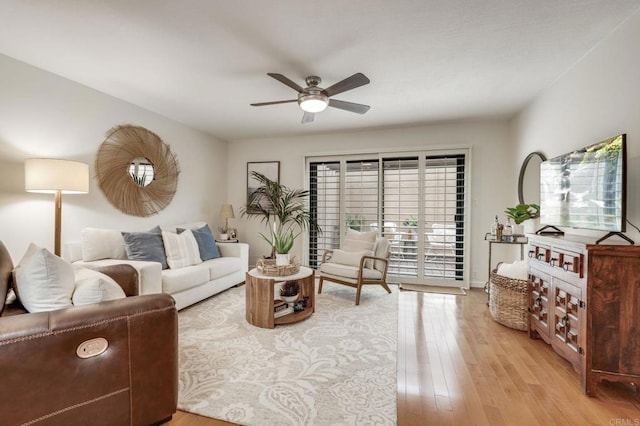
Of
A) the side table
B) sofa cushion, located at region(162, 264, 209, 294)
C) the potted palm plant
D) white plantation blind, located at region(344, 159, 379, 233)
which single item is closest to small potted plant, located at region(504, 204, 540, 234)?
white plantation blind, located at region(344, 159, 379, 233)

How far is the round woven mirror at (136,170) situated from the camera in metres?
3.51

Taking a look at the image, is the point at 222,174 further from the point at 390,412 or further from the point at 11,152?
the point at 390,412

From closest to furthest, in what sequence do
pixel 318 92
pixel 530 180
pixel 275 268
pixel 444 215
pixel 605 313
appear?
pixel 605 313 → pixel 318 92 → pixel 275 268 → pixel 530 180 → pixel 444 215

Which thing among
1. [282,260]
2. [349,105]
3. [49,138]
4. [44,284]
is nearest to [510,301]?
[282,260]

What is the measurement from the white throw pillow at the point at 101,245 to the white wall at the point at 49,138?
0.97ft

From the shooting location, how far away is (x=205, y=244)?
13.2ft

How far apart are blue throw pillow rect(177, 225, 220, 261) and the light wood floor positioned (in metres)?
2.48

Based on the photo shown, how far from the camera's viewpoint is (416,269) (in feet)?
15.3

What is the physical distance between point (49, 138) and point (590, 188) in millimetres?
4848

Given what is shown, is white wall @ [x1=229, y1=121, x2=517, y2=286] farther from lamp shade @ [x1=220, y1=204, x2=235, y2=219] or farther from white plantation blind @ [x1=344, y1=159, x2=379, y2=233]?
A: lamp shade @ [x1=220, y1=204, x2=235, y2=219]

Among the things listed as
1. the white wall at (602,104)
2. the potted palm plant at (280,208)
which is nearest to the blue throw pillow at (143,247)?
the potted palm plant at (280,208)

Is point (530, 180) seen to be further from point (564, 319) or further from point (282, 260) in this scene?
point (282, 260)

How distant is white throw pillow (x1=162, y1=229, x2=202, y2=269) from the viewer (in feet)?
11.4

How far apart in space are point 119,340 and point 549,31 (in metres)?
3.39
